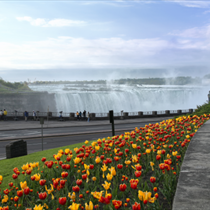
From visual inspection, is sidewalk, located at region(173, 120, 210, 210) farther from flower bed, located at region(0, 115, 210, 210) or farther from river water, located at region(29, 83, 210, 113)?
river water, located at region(29, 83, 210, 113)

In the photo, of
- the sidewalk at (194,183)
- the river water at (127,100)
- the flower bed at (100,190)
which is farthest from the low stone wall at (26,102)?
the sidewalk at (194,183)

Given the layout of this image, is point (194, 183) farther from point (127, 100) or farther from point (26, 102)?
point (127, 100)

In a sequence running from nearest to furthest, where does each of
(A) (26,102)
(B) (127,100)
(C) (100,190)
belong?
(C) (100,190) < (A) (26,102) < (B) (127,100)

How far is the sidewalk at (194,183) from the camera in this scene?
213 centimetres

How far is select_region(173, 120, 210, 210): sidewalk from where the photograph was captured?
6.99 feet

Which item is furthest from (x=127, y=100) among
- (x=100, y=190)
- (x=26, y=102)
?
(x=100, y=190)

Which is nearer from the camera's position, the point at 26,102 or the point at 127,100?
the point at 26,102

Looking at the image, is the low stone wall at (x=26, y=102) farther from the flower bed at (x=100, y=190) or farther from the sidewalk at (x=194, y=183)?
the sidewalk at (x=194, y=183)

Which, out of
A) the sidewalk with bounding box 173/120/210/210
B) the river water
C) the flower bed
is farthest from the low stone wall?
the sidewalk with bounding box 173/120/210/210

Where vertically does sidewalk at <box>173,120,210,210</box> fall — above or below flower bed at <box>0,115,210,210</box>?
above

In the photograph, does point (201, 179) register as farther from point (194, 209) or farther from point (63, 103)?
point (63, 103)

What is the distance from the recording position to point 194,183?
2594 mm

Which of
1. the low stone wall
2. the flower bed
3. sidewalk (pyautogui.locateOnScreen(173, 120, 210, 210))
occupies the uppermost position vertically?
the low stone wall

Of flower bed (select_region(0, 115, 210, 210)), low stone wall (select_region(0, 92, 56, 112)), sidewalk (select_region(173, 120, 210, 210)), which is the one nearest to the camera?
sidewalk (select_region(173, 120, 210, 210))
